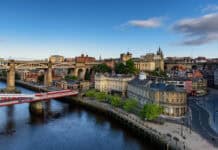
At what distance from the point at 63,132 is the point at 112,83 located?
1437 inches

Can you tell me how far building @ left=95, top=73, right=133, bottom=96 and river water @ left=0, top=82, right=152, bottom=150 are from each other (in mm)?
17567

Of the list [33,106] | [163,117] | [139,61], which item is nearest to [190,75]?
Result: [139,61]

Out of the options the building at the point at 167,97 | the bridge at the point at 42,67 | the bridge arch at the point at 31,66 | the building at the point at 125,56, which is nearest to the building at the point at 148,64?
the building at the point at 125,56

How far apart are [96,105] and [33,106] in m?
14.3

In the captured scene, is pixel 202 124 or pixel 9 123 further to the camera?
pixel 9 123

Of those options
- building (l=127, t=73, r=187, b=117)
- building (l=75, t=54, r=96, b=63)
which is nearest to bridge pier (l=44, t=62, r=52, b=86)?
building (l=75, t=54, r=96, b=63)

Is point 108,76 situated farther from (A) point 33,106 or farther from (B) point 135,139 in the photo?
(B) point 135,139

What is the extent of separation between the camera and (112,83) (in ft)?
256

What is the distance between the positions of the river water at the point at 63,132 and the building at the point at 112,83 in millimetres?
17567

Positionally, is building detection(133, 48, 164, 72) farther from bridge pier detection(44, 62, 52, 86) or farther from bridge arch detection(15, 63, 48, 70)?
bridge arch detection(15, 63, 48, 70)

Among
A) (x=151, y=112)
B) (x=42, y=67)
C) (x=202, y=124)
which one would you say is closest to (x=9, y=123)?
(x=151, y=112)

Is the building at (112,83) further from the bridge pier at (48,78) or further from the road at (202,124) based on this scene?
the bridge pier at (48,78)

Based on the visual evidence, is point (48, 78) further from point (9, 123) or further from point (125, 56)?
point (9, 123)

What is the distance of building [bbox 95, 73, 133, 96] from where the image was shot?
73938mm
